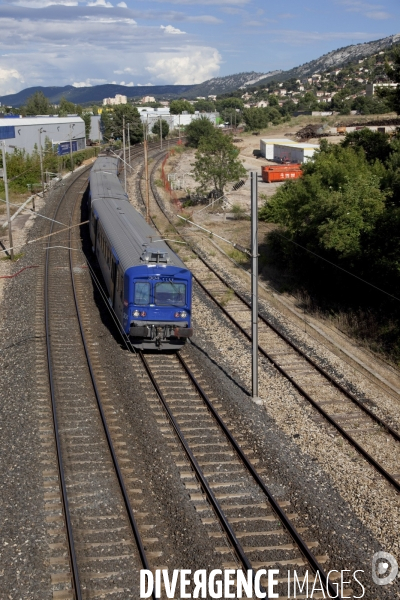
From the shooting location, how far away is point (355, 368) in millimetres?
17812

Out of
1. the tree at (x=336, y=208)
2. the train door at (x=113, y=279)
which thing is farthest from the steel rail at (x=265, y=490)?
the tree at (x=336, y=208)

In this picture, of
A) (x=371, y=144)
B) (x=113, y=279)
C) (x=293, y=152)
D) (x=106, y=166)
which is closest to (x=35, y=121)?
(x=293, y=152)

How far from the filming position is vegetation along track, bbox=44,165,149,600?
9133 mm

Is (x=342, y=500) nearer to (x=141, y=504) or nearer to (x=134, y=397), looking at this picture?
(x=141, y=504)

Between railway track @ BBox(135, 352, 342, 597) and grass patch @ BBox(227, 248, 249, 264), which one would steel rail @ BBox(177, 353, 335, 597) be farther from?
grass patch @ BBox(227, 248, 249, 264)

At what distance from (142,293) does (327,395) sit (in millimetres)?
5486

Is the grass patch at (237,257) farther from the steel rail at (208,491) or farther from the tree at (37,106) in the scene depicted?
the tree at (37,106)

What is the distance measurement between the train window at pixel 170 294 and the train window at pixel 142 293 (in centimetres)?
22

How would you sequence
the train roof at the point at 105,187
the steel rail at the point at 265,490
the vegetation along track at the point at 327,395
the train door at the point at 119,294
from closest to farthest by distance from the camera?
1. the steel rail at the point at 265,490
2. the vegetation along track at the point at 327,395
3. the train door at the point at 119,294
4. the train roof at the point at 105,187

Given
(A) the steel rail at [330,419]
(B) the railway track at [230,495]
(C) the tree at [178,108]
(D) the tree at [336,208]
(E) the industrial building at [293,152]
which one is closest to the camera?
(B) the railway track at [230,495]

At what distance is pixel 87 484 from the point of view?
11.4 m

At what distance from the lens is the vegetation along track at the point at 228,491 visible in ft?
31.7

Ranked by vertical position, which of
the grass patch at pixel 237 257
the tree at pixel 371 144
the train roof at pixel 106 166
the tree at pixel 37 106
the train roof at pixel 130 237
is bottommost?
the grass patch at pixel 237 257

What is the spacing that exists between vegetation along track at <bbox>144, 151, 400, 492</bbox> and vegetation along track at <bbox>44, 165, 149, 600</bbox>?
4718mm
